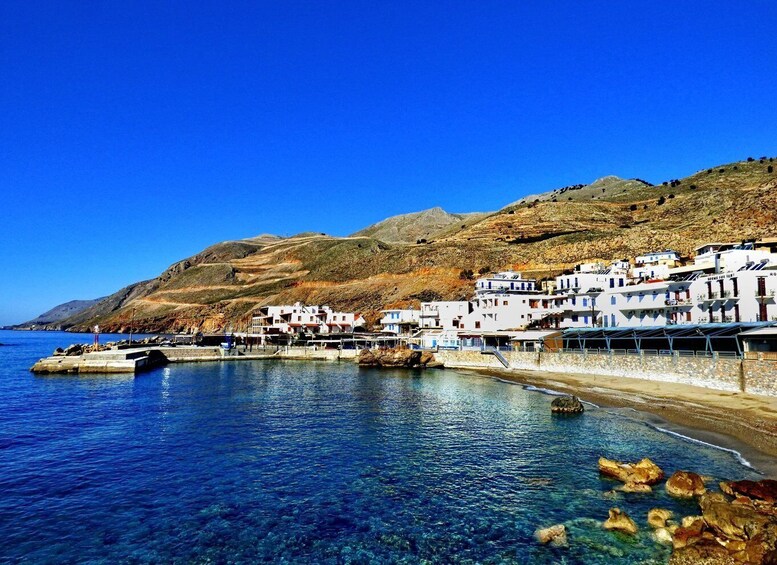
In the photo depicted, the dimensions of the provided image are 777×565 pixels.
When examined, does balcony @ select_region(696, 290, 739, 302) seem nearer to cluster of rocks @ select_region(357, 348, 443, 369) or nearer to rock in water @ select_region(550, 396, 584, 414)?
rock in water @ select_region(550, 396, 584, 414)

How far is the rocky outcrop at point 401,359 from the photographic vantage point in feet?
276

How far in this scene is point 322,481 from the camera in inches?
950

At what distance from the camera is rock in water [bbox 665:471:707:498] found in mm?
20953

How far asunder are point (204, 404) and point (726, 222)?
418 ft

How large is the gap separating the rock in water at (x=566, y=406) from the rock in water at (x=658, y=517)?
2036 centimetres

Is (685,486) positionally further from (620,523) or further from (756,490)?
(620,523)

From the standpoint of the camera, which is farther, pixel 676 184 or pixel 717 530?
pixel 676 184

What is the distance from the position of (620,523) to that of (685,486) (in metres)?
5.22

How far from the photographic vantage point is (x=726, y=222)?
120 meters

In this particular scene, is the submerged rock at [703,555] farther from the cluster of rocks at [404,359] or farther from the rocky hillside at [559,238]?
the rocky hillside at [559,238]

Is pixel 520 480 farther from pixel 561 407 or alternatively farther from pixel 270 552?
pixel 561 407

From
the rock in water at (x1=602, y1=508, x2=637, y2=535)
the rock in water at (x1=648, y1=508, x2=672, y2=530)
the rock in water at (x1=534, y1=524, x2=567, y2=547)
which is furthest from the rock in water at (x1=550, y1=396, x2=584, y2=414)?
the rock in water at (x1=534, y1=524, x2=567, y2=547)

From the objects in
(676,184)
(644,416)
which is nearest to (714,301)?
(644,416)

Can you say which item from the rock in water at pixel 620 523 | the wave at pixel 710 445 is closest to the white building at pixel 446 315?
the wave at pixel 710 445
